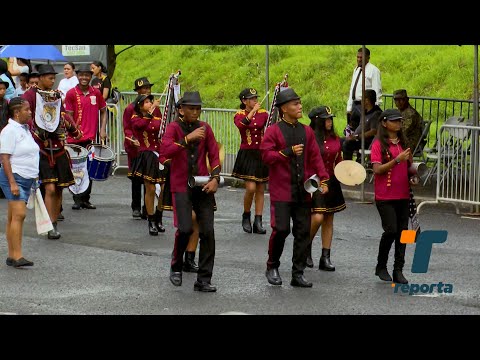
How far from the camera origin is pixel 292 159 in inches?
442

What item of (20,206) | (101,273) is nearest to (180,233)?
(101,273)

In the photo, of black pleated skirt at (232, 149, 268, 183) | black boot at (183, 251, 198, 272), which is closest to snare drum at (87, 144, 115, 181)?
black pleated skirt at (232, 149, 268, 183)

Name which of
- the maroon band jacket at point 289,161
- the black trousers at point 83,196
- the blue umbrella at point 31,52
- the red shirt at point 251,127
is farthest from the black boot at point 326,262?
the blue umbrella at point 31,52

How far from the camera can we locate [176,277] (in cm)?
1144

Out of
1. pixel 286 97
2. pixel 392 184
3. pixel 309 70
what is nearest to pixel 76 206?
pixel 286 97

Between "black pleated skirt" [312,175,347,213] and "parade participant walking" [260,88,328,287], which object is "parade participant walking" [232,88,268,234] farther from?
"parade participant walking" [260,88,328,287]

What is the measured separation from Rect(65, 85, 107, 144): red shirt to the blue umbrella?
4.52m

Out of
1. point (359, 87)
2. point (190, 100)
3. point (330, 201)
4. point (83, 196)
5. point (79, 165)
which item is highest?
point (359, 87)

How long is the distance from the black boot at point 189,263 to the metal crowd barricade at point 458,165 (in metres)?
4.67

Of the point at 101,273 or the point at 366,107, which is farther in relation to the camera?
the point at 366,107

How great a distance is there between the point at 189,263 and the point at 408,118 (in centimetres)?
712

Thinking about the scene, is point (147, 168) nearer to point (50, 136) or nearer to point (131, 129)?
point (131, 129)
